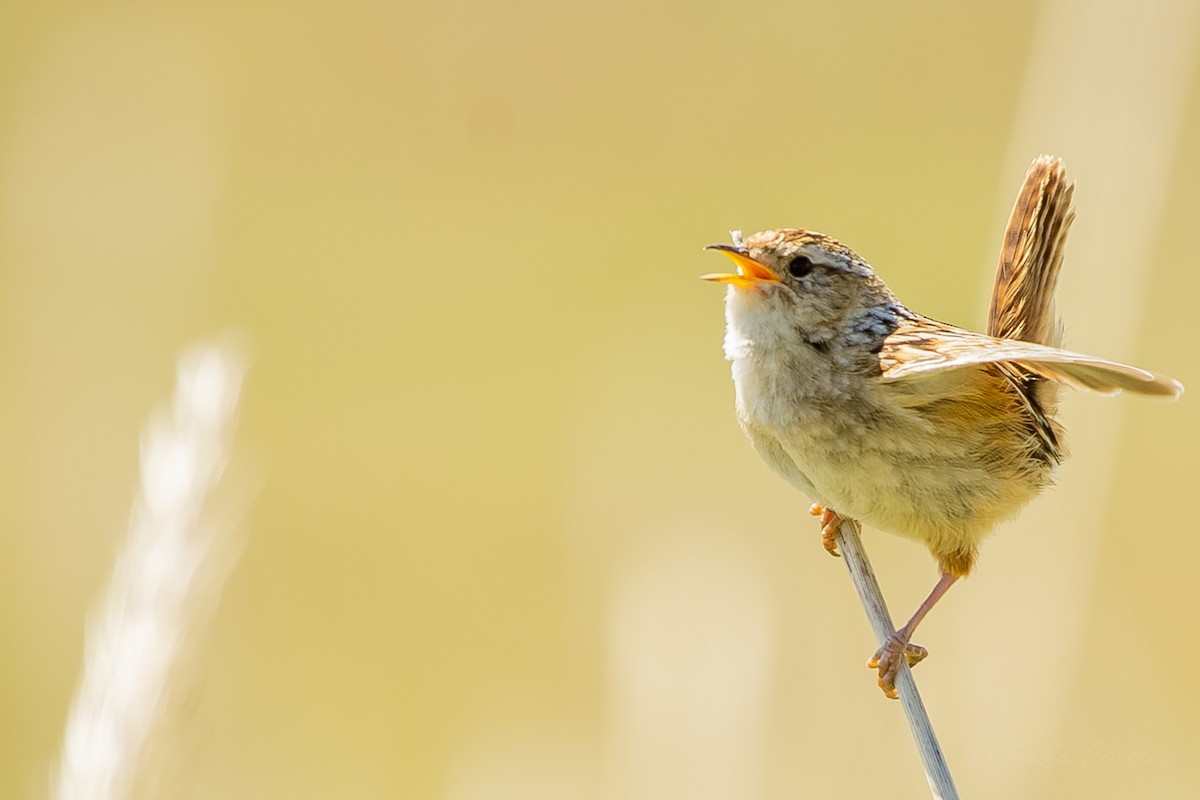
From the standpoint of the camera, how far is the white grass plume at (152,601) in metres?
1.59

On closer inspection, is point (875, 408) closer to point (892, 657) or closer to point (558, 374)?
point (892, 657)

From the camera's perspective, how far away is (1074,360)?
2.11m

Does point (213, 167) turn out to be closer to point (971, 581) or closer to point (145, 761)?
point (971, 581)

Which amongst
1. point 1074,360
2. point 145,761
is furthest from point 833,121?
point 145,761

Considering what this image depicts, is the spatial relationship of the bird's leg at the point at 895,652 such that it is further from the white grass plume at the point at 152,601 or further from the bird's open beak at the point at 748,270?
the white grass plume at the point at 152,601

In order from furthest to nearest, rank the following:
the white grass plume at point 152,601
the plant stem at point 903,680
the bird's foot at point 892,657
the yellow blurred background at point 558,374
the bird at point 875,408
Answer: the yellow blurred background at point 558,374 → the bird at point 875,408 → the bird's foot at point 892,657 → the plant stem at point 903,680 → the white grass plume at point 152,601

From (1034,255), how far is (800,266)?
702 mm

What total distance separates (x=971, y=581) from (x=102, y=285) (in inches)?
213

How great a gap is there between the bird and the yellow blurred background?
553 mm

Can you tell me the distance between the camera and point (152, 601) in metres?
1.73

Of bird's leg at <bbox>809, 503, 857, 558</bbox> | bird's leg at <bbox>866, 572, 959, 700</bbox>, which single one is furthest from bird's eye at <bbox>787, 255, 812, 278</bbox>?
bird's leg at <bbox>866, 572, 959, 700</bbox>

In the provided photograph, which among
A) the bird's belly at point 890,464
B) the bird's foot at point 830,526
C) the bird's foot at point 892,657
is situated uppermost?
the bird's belly at point 890,464

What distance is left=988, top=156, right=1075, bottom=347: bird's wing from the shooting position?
3.23 metres

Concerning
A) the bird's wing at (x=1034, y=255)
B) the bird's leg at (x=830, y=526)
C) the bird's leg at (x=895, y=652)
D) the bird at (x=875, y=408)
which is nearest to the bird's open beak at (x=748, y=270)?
the bird at (x=875, y=408)
